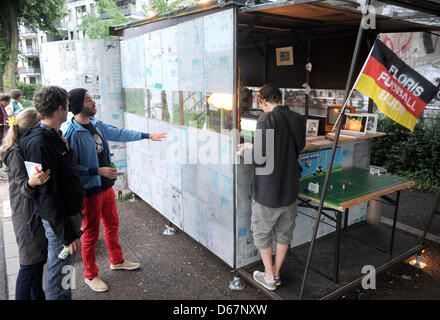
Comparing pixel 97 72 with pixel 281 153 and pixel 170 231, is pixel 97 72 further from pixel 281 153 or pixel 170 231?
pixel 281 153

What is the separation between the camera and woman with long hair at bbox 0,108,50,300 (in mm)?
2629

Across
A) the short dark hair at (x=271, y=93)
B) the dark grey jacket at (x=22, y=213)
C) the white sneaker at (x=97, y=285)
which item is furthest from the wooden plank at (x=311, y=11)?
the white sneaker at (x=97, y=285)

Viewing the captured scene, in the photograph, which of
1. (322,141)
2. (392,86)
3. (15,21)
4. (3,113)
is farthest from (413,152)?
(15,21)

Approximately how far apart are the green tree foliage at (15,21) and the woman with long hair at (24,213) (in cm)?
1707

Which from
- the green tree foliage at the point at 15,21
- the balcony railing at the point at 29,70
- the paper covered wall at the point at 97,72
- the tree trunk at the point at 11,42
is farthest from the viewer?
the balcony railing at the point at 29,70

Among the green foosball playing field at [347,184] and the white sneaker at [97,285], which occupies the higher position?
the green foosball playing field at [347,184]

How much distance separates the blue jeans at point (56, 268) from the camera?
8.88 feet

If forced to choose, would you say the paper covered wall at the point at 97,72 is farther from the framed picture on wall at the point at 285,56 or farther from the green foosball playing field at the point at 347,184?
Result: the green foosball playing field at the point at 347,184

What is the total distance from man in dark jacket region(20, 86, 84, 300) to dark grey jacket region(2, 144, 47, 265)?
15cm

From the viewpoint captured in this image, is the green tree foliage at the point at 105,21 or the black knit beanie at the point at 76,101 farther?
the green tree foliage at the point at 105,21

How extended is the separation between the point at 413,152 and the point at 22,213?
7.46 meters

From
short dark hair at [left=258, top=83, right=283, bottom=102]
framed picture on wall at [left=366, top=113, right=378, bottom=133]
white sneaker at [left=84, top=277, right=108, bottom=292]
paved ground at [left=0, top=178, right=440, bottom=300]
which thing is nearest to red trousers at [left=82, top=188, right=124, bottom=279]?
white sneaker at [left=84, top=277, right=108, bottom=292]
